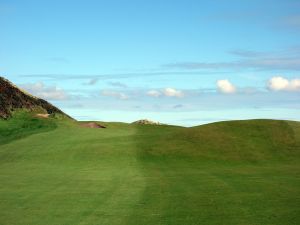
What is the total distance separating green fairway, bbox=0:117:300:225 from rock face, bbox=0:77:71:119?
454 inches

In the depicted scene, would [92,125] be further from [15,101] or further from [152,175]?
[152,175]

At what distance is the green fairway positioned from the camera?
19.2 m

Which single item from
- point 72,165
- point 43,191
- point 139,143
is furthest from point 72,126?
point 43,191

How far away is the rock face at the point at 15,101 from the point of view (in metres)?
72.9

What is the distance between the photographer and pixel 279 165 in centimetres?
3756

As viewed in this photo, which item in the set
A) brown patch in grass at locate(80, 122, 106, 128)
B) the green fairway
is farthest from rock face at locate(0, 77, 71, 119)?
brown patch in grass at locate(80, 122, 106, 128)

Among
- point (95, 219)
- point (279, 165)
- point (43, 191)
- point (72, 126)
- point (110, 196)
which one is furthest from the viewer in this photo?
point (72, 126)

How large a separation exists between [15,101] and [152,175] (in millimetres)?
49333

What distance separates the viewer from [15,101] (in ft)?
251

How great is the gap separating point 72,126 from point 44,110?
66.4ft

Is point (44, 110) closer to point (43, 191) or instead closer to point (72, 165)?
point (72, 165)

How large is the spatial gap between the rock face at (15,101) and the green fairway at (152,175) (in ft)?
37.8

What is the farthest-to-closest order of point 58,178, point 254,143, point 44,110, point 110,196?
1. point 44,110
2. point 254,143
3. point 58,178
4. point 110,196

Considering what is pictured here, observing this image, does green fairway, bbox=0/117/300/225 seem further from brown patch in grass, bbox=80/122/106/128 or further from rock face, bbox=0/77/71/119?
rock face, bbox=0/77/71/119
